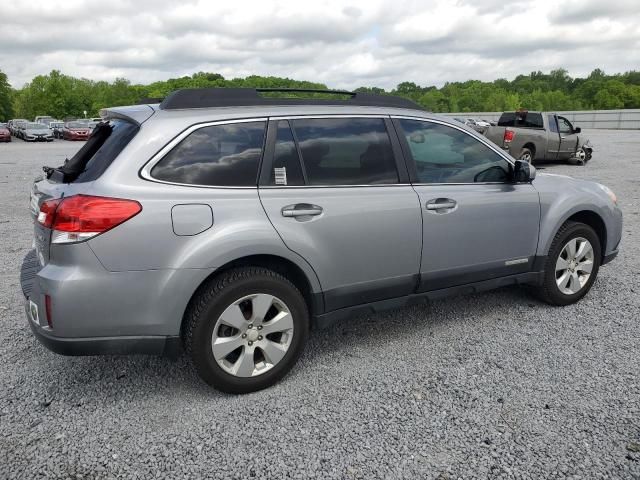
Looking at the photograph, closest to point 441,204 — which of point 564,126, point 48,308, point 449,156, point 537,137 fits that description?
point 449,156

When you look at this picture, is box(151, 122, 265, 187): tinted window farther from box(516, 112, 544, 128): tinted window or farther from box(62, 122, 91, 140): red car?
box(62, 122, 91, 140): red car

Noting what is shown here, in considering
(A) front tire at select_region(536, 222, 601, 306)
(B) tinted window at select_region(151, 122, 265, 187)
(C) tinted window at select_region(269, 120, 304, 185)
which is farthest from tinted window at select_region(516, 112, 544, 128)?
(B) tinted window at select_region(151, 122, 265, 187)

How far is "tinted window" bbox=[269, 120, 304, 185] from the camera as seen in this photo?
3.22m

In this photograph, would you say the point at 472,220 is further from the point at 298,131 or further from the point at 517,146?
the point at 517,146

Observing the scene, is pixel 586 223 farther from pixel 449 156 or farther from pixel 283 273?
pixel 283 273

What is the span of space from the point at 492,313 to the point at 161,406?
277 centimetres

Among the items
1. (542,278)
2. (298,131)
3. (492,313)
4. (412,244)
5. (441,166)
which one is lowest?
(492,313)

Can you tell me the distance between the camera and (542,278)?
4.37 meters

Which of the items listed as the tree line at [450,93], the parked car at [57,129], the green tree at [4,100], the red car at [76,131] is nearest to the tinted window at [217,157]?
the red car at [76,131]

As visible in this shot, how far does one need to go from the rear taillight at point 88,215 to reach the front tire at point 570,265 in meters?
3.33

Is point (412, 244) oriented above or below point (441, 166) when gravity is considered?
below

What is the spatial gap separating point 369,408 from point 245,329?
2.80 feet

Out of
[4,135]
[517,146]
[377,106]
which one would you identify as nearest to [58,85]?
[4,135]

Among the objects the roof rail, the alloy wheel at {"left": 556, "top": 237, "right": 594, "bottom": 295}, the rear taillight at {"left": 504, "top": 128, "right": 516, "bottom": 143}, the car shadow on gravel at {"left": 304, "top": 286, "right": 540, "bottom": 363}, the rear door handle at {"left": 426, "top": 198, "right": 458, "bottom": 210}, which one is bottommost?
the car shadow on gravel at {"left": 304, "top": 286, "right": 540, "bottom": 363}
